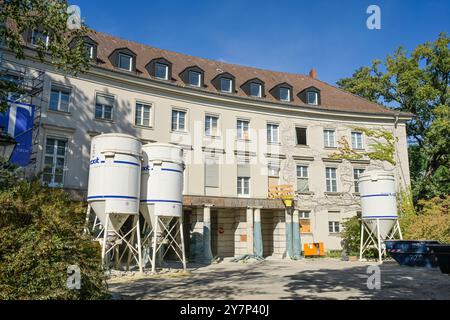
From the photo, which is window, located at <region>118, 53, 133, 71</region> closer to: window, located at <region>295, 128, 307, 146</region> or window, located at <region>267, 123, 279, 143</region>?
window, located at <region>267, 123, 279, 143</region>

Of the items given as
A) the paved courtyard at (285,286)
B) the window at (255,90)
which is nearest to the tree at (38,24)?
the paved courtyard at (285,286)

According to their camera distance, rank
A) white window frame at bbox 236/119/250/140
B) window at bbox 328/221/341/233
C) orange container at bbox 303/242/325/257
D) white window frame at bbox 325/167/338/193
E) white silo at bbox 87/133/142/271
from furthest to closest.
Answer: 1. white window frame at bbox 325/167/338/193
2. window at bbox 328/221/341/233
3. white window frame at bbox 236/119/250/140
4. orange container at bbox 303/242/325/257
5. white silo at bbox 87/133/142/271

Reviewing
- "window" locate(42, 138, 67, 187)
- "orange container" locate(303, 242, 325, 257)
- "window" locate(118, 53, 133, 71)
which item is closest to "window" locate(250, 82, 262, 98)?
"window" locate(118, 53, 133, 71)

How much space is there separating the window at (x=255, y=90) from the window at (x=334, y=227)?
10744 millimetres

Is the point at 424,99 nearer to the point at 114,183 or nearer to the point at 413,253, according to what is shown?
the point at 413,253

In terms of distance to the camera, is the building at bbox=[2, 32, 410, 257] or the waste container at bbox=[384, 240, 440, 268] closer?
the waste container at bbox=[384, 240, 440, 268]

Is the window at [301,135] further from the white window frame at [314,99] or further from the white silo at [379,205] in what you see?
the white silo at [379,205]

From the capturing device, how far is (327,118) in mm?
31484

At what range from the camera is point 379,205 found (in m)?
23.2

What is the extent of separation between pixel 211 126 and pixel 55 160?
10377 millimetres

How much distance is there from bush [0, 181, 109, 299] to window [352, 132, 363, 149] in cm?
2536

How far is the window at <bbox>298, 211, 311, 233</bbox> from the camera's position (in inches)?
1144

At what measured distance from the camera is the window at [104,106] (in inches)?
944

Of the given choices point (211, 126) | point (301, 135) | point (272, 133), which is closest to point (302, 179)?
point (301, 135)
